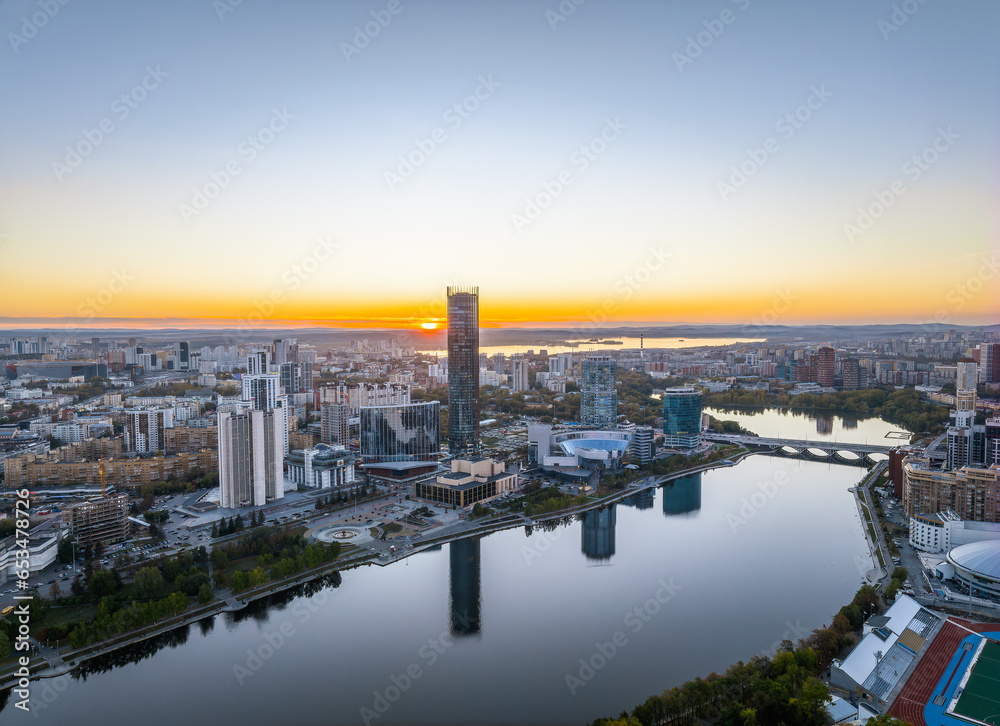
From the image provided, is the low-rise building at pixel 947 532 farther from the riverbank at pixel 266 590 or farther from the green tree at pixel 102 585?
the green tree at pixel 102 585

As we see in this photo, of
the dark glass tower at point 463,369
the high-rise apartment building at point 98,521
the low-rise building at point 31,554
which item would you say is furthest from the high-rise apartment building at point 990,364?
the low-rise building at point 31,554

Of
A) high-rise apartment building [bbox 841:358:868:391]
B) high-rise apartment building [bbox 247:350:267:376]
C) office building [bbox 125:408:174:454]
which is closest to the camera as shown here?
high-rise apartment building [bbox 247:350:267:376]

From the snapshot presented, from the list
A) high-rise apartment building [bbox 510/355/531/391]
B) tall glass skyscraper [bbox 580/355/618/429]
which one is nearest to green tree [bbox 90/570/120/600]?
tall glass skyscraper [bbox 580/355/618/429]

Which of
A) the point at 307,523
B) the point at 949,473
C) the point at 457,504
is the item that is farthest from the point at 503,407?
the point at 949,473

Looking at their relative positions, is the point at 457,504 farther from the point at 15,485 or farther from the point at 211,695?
the point at 15,485

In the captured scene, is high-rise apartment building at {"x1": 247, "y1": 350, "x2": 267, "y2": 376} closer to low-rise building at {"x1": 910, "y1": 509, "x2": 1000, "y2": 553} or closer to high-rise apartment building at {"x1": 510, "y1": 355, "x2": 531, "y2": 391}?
low-rise building at {"x1": 910, "y1": 509, "x2": 1000, "y2": 553}

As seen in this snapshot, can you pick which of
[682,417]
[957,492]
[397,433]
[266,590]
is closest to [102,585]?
[266,590]
